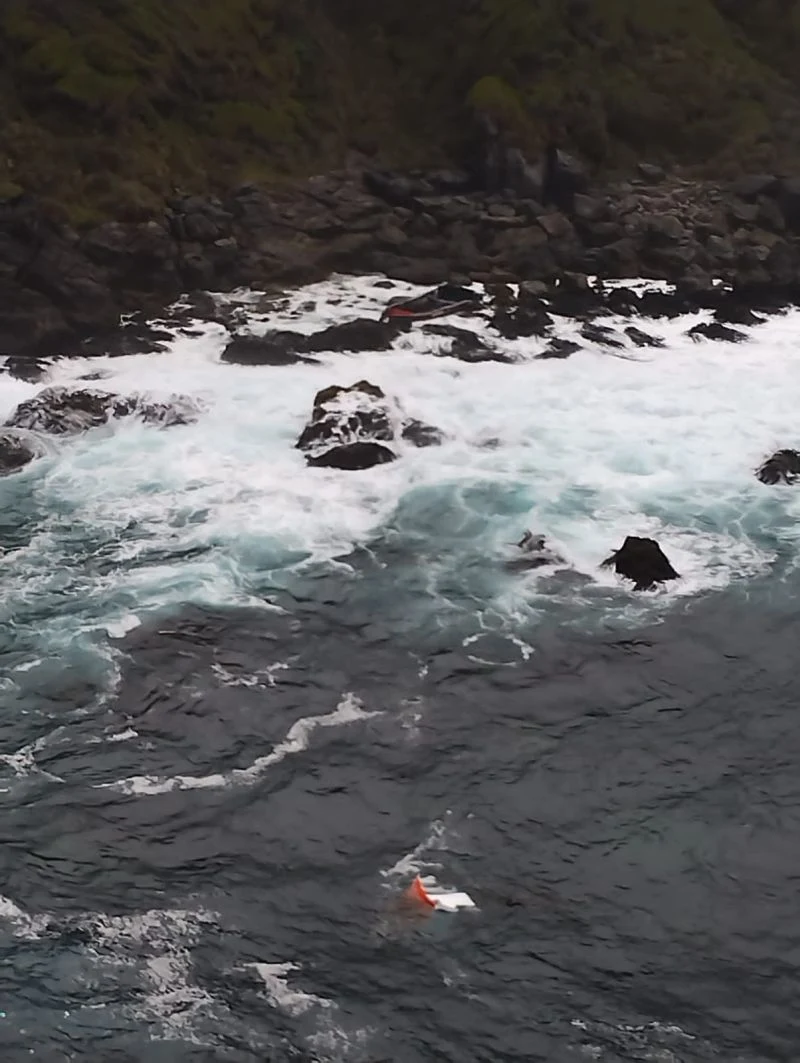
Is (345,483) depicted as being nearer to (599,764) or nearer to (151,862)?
(599,764)

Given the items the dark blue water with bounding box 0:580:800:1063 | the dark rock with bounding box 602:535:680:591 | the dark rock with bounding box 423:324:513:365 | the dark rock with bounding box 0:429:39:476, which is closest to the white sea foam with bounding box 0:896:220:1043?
the dark blue water with bounding box 0:580:800:1063

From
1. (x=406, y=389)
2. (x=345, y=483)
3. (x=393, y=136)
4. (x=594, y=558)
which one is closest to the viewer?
(x=594, y=558)

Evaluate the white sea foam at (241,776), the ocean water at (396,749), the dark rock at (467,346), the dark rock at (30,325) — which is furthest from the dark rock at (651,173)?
the white sea foam at (241,776)

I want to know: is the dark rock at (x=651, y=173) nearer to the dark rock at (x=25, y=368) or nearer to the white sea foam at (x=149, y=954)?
the dark rock at (x=25, y=368)

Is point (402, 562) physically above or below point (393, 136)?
below

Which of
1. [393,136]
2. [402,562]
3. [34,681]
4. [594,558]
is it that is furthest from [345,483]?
[393,136]

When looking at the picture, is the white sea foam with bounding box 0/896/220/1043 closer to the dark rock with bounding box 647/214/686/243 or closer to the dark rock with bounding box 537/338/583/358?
the dark rock with bounding box 537/338/583/358

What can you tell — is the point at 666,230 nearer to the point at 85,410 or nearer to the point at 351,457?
the point at 351,457
